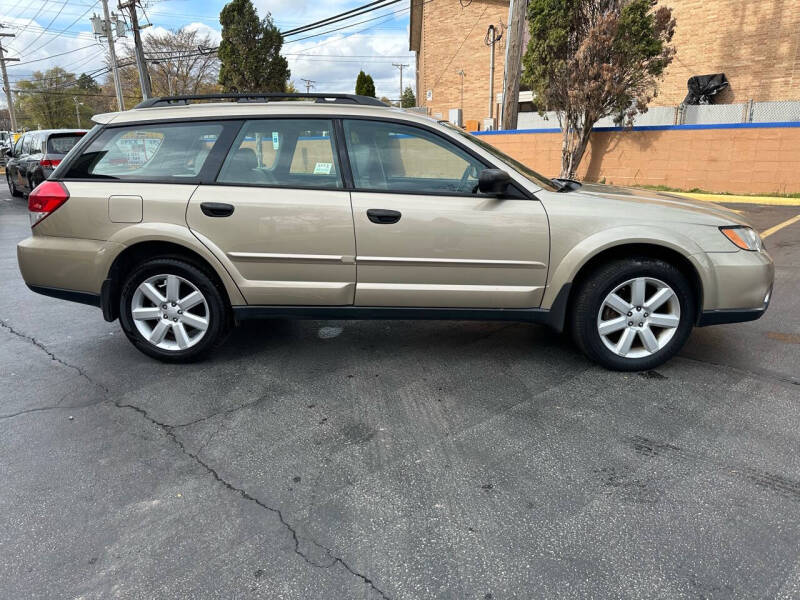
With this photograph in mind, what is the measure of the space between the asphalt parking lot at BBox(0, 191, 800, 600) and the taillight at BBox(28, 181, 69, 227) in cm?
110

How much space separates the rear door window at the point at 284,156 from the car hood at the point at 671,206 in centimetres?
165

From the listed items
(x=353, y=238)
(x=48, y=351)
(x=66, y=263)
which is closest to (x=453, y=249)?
(x=353, y=238)

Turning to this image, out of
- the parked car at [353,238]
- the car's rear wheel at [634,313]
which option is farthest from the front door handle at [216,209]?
the car's rear wheel at [634,313]

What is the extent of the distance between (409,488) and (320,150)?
2.30 m

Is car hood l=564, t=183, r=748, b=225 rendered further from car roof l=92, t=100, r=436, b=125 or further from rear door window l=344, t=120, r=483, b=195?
car roof l=92, t=100, r=436, b=125

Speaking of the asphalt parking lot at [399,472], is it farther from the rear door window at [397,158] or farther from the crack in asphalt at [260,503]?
the rear door window at [397,158]

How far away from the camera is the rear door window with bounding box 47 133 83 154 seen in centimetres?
1278

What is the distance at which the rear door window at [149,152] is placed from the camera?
3.87 m

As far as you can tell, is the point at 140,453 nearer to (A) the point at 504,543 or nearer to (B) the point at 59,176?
(A) the point at 504,543

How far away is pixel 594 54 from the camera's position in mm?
12969

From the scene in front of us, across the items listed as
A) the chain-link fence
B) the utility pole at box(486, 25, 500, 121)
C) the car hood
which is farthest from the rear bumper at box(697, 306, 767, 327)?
the utility pole at box(486, 25, 500, 121)

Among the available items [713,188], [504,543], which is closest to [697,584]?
[504,543]

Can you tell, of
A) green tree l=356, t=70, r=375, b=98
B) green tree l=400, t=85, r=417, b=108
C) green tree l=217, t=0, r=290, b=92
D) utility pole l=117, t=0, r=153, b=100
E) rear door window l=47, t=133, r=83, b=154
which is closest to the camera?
rear door window l=47, t=133, r=83, b=154

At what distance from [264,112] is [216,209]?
0.78 m
